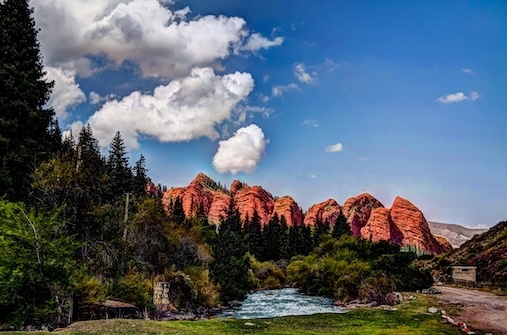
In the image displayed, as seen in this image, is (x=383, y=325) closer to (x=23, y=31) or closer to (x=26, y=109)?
(x=26, y=109)

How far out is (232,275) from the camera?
49219 mm

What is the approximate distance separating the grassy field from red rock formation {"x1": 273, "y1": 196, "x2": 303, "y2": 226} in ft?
490

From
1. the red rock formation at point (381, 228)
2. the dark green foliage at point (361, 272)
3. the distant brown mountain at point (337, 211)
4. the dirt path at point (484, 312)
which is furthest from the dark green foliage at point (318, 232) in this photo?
the dirt path at point (484, 312)

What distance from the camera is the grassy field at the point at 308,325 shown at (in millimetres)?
19188

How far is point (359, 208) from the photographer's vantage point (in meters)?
176

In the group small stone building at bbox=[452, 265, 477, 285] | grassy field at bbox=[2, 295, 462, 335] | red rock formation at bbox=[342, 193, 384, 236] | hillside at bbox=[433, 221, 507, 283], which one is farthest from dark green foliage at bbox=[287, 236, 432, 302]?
red rock formation at bbox=[342, 193, 384, 236]

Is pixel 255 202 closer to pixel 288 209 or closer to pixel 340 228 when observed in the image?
pixel 288 209

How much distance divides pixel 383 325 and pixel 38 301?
16.3 meters

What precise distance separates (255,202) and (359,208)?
38.9m

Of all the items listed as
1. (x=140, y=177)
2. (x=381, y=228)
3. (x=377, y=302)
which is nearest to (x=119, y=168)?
(x=140, y=177)

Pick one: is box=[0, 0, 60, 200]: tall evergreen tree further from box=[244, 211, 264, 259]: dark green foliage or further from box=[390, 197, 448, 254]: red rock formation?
box=[390, 197, 448, 254]: red rock formation

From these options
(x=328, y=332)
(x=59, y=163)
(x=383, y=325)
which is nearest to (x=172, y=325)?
(x=328, y=332)

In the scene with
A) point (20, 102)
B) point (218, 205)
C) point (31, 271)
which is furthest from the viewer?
point (218, 205)

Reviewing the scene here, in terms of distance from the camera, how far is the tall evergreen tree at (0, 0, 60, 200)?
107 feet
